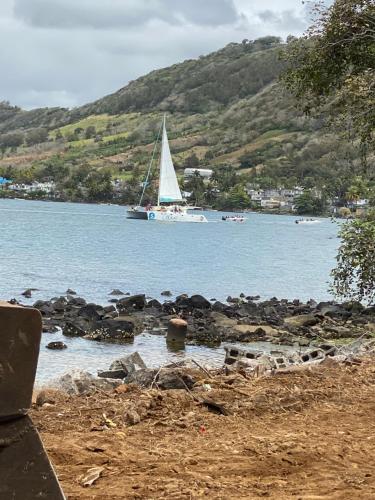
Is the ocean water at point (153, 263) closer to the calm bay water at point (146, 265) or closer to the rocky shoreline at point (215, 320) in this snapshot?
the calm bay water at point (146, 265)

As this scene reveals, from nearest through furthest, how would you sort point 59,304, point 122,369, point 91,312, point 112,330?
point 122,369 → point 112,330 → point 91,312 → point 59,304

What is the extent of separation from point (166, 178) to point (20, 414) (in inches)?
5068

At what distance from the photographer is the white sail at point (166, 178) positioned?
13025cm

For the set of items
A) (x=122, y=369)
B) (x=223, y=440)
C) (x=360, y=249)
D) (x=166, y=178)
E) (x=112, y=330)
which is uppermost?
(x=166, y=178)

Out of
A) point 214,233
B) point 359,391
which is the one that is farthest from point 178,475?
point 214,233

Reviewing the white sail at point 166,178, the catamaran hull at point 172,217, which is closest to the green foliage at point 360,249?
the white sail at point 166,178

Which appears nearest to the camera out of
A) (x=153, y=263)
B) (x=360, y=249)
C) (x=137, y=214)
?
(x=360, y=249)

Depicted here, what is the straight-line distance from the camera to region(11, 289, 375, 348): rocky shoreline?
1073 inches

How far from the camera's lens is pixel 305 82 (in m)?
21.3

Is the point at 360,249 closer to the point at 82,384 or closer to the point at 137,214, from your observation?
the point at 82,384

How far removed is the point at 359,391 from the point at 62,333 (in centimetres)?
1749

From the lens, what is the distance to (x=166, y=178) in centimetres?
13275

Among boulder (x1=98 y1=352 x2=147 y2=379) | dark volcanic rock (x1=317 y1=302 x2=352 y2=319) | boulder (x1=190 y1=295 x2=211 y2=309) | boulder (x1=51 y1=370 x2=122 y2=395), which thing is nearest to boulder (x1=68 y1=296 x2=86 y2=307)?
boulder (x1=190 y1=295 x2=211 y2=309)

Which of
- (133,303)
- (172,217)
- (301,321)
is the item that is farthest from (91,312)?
(172,217)
